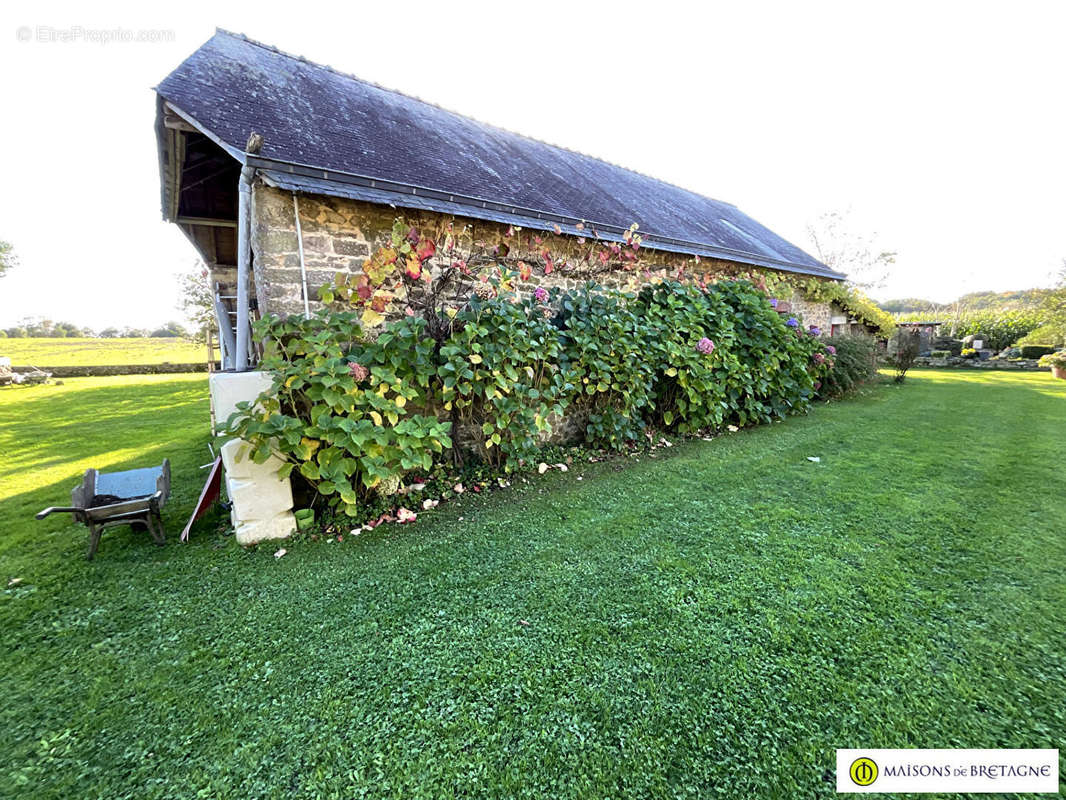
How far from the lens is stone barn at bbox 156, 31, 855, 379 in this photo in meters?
3.62

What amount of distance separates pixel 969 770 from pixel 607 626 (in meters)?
1.36

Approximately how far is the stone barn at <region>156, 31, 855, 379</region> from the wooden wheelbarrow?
138cm

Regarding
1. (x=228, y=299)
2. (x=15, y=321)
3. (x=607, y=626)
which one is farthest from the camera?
(x=15, y=321)

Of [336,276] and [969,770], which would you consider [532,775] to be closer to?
[969,770]

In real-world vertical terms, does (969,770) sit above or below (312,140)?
below

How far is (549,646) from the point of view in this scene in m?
2.01

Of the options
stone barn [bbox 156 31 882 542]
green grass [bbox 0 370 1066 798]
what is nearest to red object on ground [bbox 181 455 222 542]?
green grass [bbox 0 370 1066 798]

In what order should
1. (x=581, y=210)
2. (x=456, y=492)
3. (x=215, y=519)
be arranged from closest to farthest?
(x=215, y=519) → (x=456, y=492) → (x=581, y=210)

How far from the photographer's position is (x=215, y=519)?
3.60 m

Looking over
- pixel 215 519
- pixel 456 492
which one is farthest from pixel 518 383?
pixel 215 519

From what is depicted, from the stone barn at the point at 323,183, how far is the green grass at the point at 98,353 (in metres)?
17.9

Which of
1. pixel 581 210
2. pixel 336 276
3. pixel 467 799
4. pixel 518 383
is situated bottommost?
pixel 467 799

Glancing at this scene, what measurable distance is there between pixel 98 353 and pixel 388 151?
91.9 feet

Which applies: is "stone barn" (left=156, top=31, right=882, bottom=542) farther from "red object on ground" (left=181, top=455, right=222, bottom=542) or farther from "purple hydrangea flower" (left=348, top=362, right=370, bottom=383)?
"purple hydrangea flower" (left=348, top=362, right=370, bottom=383)
